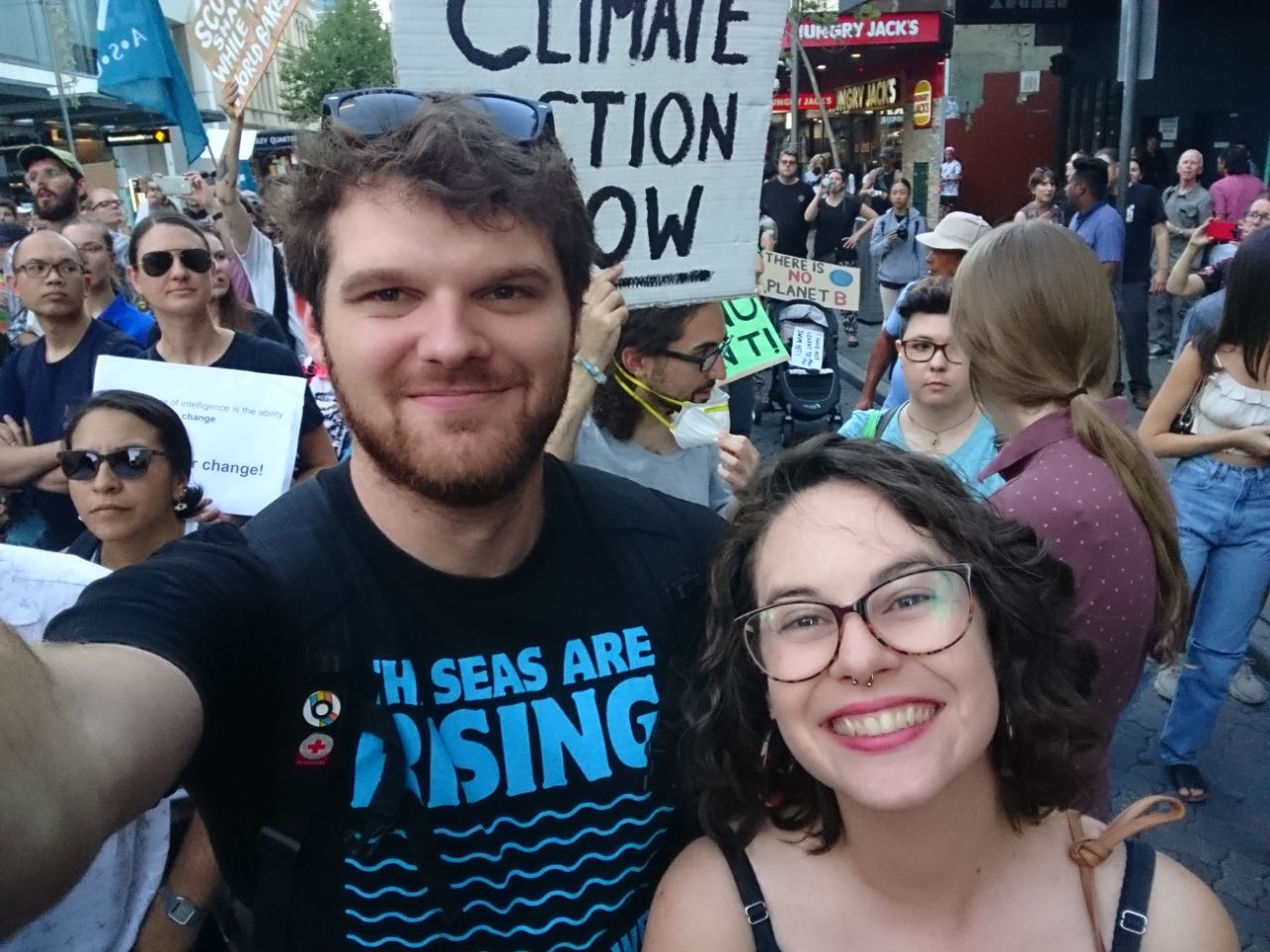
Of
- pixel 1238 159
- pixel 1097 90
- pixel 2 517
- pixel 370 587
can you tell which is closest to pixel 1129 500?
pixel 370 587

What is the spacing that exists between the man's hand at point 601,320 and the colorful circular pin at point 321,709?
151cm

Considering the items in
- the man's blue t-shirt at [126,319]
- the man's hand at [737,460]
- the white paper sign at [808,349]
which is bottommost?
the white paper sign at [808,349]

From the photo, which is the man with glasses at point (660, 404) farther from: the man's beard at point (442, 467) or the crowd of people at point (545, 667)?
the man's beard at point (442, 467)

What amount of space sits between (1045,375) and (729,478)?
94cm

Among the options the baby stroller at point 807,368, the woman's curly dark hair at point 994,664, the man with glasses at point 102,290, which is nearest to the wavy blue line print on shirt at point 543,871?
the woman's curly dark hair at point 994,664

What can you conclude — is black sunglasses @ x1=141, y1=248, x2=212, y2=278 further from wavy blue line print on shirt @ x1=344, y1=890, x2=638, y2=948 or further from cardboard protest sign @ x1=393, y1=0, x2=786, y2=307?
wavy blue line print on shirt @ x1=344, y1=890, x2=638, y2=948

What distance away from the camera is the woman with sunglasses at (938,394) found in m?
3.46

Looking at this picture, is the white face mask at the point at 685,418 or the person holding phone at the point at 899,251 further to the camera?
the person holding phone at the point at 899,251

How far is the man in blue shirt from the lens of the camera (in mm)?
8469

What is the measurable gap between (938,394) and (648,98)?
57.1 inches

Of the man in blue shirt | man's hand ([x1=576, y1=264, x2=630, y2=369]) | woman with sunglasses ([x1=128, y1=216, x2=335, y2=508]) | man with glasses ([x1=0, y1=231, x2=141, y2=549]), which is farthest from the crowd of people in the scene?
the man in blue shirt

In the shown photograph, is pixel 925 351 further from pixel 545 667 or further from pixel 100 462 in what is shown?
pixel 100 462

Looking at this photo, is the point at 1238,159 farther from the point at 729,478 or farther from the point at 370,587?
the point at 370,587

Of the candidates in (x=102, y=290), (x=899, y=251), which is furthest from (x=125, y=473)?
(x=899, y=251)
